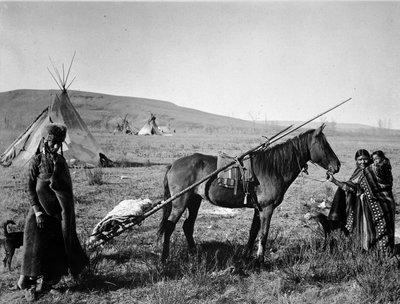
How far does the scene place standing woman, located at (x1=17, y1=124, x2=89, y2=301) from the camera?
3396 mm

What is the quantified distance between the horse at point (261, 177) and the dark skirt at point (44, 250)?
1407 mm

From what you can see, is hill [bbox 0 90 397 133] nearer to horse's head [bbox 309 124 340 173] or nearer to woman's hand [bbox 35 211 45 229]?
horse's head [bbox 309 124 340 173]

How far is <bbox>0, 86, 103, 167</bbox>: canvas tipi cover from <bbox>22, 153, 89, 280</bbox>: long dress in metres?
9.94

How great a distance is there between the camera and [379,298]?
3328mm

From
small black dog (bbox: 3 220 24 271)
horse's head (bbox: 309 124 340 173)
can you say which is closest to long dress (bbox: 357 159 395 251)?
horse's head (bbox: 309 124 340 173)

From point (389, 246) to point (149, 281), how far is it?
3.29 metres

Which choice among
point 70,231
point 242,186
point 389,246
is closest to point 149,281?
point 70,231

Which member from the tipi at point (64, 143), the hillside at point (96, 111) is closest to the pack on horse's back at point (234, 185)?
the tipi at point (64, 143)

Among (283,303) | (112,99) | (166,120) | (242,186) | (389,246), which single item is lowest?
(283,303)

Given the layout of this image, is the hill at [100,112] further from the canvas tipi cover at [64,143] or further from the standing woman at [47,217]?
the standing woman at [47,217]

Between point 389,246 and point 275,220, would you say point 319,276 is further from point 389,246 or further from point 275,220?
point 275,220

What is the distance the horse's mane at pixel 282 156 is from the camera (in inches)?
180

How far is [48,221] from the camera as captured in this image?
11.4 ft

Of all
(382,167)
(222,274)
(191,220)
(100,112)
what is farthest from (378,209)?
(100,112)
